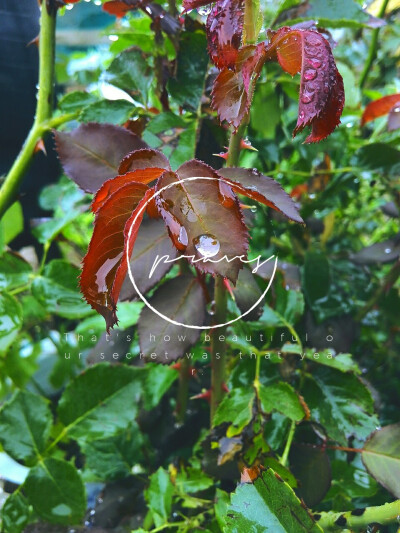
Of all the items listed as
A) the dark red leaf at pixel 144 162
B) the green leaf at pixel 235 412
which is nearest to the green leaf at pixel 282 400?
the green leaf at pixel 235 412

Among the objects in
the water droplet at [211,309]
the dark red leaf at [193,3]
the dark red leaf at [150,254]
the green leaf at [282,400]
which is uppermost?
the dark red leaf at [193,3]

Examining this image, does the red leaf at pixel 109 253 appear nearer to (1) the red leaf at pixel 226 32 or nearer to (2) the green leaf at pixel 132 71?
(1) the red leaf at pixel 226 32

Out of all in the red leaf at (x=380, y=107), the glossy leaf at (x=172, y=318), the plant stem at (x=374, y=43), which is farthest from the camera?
the plant stem at (x=374, y=43)

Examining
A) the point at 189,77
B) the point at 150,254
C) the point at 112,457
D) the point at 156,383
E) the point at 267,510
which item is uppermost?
the point at 189,77

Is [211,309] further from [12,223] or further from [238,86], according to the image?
[12,223]

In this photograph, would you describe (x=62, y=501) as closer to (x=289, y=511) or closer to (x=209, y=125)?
(x=289, y=511)

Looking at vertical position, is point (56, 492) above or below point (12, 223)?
below

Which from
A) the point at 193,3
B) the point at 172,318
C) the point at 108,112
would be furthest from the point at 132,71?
the point at 172,318
